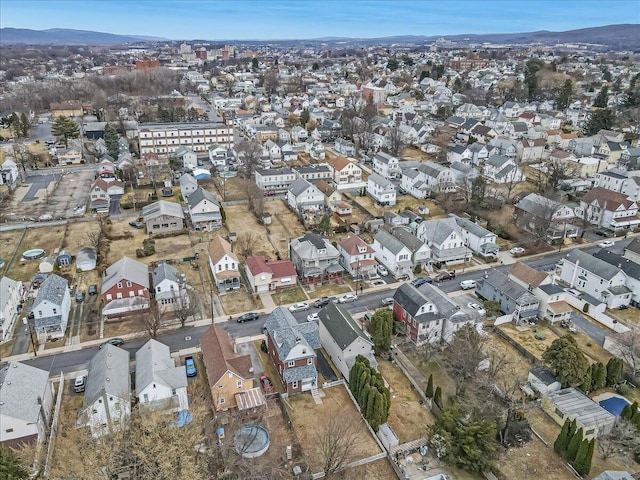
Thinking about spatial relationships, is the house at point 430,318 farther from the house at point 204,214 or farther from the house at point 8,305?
the house at point 8,305

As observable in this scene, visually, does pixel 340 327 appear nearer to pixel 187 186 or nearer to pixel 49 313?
pixel 49 313

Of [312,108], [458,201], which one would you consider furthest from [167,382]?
[312,108]

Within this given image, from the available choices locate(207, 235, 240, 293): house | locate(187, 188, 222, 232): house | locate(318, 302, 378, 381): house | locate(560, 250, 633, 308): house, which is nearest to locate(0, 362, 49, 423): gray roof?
locate(207, 235, 240, 293): house

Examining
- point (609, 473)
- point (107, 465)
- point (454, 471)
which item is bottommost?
point (454, 471)

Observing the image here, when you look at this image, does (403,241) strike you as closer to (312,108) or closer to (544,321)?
(544,321)

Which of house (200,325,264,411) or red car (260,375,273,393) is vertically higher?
house (200,325,264,411)

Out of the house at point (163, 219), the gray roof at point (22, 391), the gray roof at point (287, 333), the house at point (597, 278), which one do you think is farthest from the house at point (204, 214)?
the house at point (597, 278)

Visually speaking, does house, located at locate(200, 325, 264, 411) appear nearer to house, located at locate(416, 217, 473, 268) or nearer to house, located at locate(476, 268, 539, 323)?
house, located at locate(476, 268, 539, 323)
